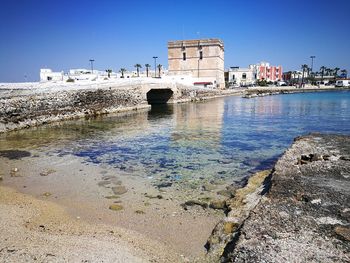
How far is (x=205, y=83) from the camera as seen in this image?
7012 cm

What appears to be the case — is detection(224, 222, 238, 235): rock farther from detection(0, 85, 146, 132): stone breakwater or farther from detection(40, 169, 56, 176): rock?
detection(0, 85, 146, 132): stone breakwater

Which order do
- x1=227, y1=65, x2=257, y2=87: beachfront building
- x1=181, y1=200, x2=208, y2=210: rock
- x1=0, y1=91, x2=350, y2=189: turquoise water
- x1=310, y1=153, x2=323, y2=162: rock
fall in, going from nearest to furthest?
x1=181, y1=200, x2=208, y2=210: rock → x1=310, y1=153, x2=323, y2=162: rock → x1=0, y1=91, x2=350, y2=189: turquoise water → x1=227, y1=65, x2=257, y2=87: beachfront building

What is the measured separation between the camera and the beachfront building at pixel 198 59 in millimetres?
70750

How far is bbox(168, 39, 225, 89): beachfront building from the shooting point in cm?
7075

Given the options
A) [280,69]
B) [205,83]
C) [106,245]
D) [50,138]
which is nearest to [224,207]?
[106,245]

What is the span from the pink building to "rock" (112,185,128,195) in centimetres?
11570

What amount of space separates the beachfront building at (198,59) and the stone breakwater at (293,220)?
6455cm

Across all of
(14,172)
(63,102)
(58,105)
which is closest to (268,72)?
(63,102)

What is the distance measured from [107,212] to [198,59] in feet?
224

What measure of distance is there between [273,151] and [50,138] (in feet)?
33.4

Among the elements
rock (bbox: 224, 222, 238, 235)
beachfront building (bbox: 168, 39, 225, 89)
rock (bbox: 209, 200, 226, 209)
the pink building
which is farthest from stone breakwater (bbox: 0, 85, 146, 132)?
the pink building

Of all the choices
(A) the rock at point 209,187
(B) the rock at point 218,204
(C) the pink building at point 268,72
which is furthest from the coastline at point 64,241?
(C) the pink building at point 268,72

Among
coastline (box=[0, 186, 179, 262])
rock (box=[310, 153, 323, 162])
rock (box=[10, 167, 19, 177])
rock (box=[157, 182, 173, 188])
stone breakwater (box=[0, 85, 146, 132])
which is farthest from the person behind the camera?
stone breakwater (box=[0, 85, 146, 132])

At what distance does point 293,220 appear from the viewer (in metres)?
3.99
